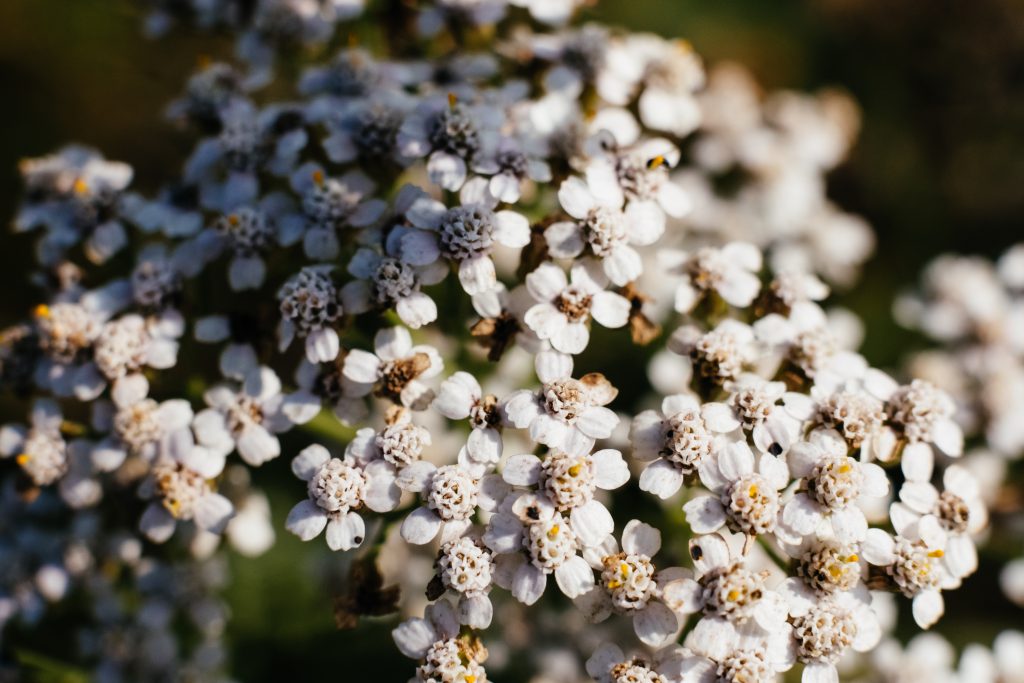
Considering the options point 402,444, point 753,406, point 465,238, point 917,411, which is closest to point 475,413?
point 402,444

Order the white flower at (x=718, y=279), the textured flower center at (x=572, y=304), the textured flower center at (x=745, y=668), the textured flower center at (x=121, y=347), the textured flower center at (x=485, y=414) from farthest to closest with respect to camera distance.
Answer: the white flower at (x=718, y=279) → the textured flower center at (x=121, y=347) → the textured flower center at (x=572, y=304) → the textured flower center at (x=485, y=414) → the textured flower center at (x=745, y=668)

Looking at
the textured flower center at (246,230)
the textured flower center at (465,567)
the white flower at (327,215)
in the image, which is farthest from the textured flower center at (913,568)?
the textured flower center at (246,230)

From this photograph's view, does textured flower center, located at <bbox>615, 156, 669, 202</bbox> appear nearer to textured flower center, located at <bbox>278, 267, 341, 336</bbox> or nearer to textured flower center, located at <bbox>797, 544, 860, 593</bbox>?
textured flower center, located at <bbox>278, 267, 341, 336</bbox>

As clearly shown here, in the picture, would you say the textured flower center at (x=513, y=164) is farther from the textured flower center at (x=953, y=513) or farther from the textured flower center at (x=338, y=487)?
the textured flower center at (x=953, y=513)

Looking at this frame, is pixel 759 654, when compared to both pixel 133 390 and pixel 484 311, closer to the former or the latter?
pixel 484 311

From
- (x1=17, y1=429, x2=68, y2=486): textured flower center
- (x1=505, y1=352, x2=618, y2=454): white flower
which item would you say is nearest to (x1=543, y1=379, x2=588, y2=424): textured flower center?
(x1=505, y1=352, x2=618, y2=454): white flower

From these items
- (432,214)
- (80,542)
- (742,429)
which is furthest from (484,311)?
(80,542)
